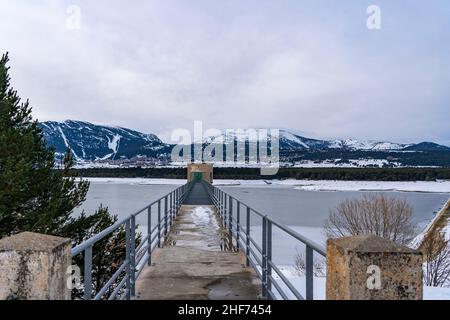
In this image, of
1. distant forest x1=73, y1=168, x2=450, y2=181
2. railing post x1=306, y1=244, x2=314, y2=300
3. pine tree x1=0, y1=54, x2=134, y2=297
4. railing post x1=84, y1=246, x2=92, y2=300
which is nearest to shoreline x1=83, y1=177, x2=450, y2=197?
distant forest x1=73, y1=168, x2=450, y2=181

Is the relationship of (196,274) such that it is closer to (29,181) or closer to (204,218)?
(204,218)

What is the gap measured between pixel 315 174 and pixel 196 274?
13752 cm

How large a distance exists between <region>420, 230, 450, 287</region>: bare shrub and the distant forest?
340ft

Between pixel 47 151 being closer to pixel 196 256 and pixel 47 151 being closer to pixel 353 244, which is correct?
pixel 196 256

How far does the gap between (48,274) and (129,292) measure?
105 inches

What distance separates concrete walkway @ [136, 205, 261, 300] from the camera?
246 inches

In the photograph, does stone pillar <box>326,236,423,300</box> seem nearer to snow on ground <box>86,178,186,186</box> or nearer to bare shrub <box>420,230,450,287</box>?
bare shrub <box>420,230,450,287</box>

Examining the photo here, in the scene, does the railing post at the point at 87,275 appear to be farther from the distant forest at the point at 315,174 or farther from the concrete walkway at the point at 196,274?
the distant forest at the point at 315,174

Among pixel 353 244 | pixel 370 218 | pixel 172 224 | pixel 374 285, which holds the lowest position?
pixel 370 218

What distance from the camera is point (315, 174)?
142 meters

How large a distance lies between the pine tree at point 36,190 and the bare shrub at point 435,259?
2013 centimetres

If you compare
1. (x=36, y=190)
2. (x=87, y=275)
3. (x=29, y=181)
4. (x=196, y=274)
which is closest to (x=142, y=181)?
(x=36, y=190)

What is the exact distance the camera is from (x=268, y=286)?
5547 mm

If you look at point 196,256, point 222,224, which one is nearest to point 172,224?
point 222,224
